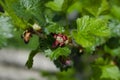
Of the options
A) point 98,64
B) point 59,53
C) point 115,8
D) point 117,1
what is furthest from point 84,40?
point 117,1

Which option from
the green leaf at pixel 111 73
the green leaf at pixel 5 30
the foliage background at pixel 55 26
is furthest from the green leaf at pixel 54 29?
the green leaf at pixel 111 73

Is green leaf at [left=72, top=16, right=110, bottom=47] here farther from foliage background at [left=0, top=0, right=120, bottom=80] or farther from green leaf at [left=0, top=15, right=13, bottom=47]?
green leaf at [left=0, top=15, right=13, bottom=47]

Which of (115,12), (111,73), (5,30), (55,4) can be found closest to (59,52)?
(5,30)

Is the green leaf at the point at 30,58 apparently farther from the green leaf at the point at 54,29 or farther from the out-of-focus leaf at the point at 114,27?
the out-of-focus leaf at the point at 114,27

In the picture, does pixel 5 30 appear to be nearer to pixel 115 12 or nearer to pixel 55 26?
pixel 55 26

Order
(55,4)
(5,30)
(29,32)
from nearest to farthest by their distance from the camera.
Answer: (5,30), (29,32), (55,4)

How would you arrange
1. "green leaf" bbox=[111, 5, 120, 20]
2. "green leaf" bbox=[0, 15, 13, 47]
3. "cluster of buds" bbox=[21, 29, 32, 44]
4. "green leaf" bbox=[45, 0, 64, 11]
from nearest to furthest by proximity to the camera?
1. "green leaf" bbox=[0, 15, 13, 47]
2. "cluster of buds" bbox=[21, 29, 32, 44]
3. "green leaf" bbox=[45, 0, 64, 11]
4. "green leaf" bbox=[111, 5, 120, 20]

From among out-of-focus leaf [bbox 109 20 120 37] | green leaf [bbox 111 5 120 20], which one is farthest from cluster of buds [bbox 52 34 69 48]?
green leaf [bbox 111 5 120 20]
